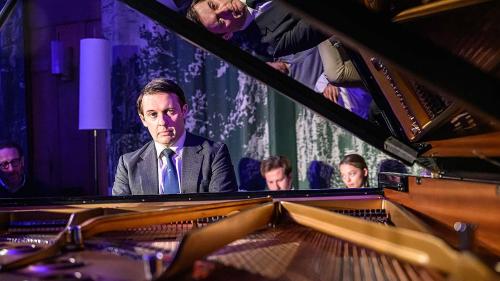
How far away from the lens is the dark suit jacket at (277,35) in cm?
561

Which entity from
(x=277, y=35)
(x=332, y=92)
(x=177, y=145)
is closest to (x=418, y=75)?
(x=177, y=145)

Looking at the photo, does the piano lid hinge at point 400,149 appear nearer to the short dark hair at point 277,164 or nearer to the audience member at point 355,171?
the audience member at point 355,171

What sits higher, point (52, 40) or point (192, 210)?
point (52, 40)

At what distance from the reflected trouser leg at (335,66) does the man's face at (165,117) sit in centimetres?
161

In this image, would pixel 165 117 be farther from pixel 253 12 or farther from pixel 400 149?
pixel 400 149

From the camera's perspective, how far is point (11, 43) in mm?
6844

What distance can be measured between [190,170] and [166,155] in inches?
17.7

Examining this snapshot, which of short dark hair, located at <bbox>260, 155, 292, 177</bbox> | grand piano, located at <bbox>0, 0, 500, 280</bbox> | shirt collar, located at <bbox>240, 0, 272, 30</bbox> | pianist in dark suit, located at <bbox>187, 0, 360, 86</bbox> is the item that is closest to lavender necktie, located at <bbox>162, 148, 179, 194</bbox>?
short dark hair, located at <bbox>260, 155, 292, 177</bbox>

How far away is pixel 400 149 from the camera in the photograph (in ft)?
7.71

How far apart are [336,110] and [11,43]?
561 centimetres

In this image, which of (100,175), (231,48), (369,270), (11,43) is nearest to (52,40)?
(11,43)

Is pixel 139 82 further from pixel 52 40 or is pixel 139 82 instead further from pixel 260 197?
pixel 260 197

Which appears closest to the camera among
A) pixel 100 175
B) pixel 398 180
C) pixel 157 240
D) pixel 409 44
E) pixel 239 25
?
pixel 409 44

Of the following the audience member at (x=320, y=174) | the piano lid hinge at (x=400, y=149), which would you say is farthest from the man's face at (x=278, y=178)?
the piano lid hinge at (x=400, y=149)
